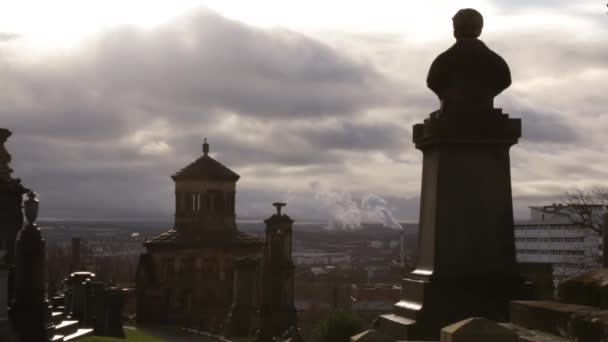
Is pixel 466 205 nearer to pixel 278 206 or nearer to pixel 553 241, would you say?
pixel 278 206

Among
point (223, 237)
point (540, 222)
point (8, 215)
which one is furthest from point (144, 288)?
point (540, 222)

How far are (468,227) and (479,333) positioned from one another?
394cm

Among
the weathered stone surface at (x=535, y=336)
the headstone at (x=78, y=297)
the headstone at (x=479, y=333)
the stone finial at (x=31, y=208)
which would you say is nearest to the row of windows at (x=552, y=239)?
the headstone at (x=78, y=297)

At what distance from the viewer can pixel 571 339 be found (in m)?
9.70

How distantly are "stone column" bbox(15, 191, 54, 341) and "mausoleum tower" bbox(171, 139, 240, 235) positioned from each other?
106 ft

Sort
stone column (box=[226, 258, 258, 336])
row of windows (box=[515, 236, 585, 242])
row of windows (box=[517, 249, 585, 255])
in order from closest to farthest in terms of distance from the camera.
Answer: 1. stone column (box=[226, 258, 258, 336])
2. row of windows (box=[517, 249, 585, 255])
3. row of windows (box=[515, 236, 585, 242])

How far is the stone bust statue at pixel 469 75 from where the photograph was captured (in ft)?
41.4

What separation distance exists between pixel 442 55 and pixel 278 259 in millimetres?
24312

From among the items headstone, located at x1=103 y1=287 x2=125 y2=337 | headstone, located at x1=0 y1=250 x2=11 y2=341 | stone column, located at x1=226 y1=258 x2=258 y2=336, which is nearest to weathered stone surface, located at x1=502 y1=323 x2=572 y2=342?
headstone, located at x1=0 y1=250 x2=11 y2=341

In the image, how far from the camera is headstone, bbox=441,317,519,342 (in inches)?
337

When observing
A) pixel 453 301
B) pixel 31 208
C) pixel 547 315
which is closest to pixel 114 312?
pixel 31 208

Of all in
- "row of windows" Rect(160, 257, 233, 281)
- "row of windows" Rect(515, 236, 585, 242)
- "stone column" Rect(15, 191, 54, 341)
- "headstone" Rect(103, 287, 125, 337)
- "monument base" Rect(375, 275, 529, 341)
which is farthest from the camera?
"row of windows" Rect(515, 236, 585, 242)

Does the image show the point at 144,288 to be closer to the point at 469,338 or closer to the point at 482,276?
the point at 482,276

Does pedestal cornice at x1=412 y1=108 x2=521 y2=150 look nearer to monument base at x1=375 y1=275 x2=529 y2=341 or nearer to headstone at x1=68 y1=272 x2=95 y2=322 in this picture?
monument base at x1=375 y1=275 x2=529 y2=341
